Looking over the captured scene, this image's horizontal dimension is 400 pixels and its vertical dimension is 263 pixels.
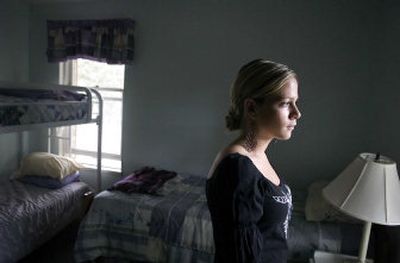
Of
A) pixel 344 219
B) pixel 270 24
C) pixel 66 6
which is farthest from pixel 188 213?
pixel 66 6

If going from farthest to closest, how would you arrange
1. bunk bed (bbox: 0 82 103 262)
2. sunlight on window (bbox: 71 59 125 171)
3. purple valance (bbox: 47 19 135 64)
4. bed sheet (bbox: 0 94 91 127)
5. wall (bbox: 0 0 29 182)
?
sunlight on window (bbox: 71 59 125 171), wall (bbox: 0 0 29 182), purple valance (bbox: 47 19 135 64), bunk bed (bbox: 0 82 103 262), bed sheet (bbox: 0 94 91 127)

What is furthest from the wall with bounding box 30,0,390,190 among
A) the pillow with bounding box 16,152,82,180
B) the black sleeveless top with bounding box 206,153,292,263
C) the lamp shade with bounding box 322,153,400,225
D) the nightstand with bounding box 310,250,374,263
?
the black sleeveless top with bounding box 206,153,292,263

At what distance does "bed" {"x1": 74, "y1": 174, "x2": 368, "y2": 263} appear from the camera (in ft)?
5.96

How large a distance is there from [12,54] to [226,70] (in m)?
2.25

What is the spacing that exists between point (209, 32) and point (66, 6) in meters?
1.58

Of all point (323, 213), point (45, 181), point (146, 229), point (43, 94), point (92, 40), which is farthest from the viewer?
point (92, 40)

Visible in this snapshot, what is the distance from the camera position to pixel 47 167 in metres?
2.76

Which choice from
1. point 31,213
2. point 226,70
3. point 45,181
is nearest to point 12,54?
point 45,181

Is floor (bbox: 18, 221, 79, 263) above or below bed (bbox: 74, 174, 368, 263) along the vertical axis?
below

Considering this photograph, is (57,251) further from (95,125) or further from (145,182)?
(95,125)

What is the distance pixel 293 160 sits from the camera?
265 centimetres

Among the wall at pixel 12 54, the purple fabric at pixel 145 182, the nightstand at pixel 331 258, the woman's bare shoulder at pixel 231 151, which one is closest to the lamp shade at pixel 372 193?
the nightstand at pixel 331 258

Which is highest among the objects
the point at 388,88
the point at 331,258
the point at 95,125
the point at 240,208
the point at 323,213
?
the point at 388,88

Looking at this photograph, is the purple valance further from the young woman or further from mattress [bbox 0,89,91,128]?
the young woman
